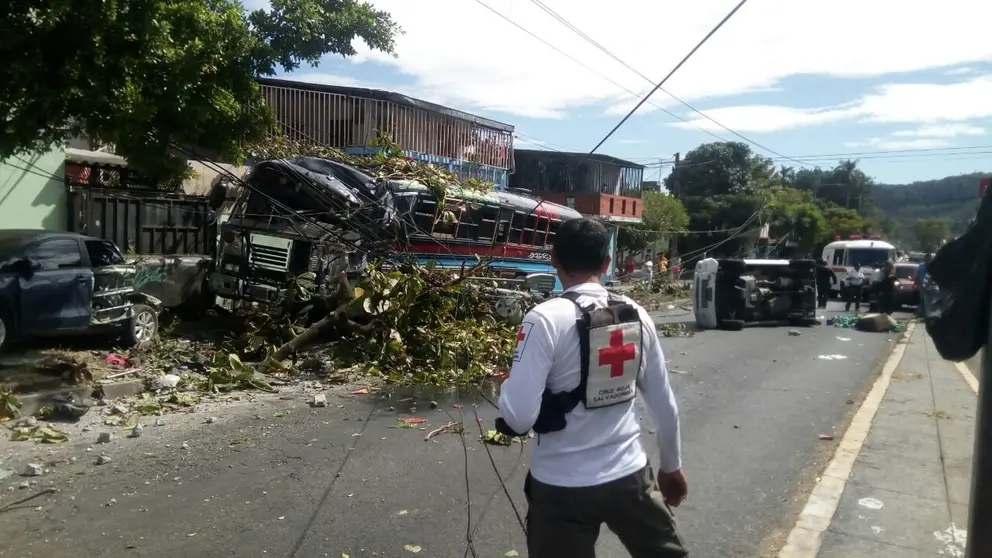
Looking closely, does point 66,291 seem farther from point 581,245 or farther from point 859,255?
point 859,255

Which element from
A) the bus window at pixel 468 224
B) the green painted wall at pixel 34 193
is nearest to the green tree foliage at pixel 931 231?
the bus window at pixel 468 224

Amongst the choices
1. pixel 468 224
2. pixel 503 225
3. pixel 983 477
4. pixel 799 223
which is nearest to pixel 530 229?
pixel 503 225

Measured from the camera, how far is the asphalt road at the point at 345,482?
4.88 m

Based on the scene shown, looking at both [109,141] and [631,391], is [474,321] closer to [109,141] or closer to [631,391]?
[109,141]

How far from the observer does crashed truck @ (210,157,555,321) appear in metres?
12.4

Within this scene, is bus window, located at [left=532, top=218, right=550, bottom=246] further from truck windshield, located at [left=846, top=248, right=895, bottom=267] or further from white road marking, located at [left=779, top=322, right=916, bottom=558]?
truck windshield, located at [left=846, top=248, right=895, bottom=267]

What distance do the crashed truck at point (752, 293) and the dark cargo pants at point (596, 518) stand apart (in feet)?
48.0

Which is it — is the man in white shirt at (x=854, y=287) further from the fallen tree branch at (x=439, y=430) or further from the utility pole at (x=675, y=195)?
the fallen tree branch at (x=439, y=430)

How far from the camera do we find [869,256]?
28.4 metres

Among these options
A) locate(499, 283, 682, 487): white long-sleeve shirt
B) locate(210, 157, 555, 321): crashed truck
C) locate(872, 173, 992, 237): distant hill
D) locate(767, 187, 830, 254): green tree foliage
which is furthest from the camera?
locate(767, 187, 830, 254): green tree foliage

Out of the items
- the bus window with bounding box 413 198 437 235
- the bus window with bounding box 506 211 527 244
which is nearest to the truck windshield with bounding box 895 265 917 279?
the bus window with bounding box 506 211 527 244

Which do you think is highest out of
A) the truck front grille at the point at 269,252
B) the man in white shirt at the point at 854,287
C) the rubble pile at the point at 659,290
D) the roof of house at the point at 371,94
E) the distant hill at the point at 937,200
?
the roof of house at the point at 371,94

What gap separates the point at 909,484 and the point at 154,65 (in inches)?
274

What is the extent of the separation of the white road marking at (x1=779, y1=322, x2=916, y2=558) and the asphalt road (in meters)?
0.13
